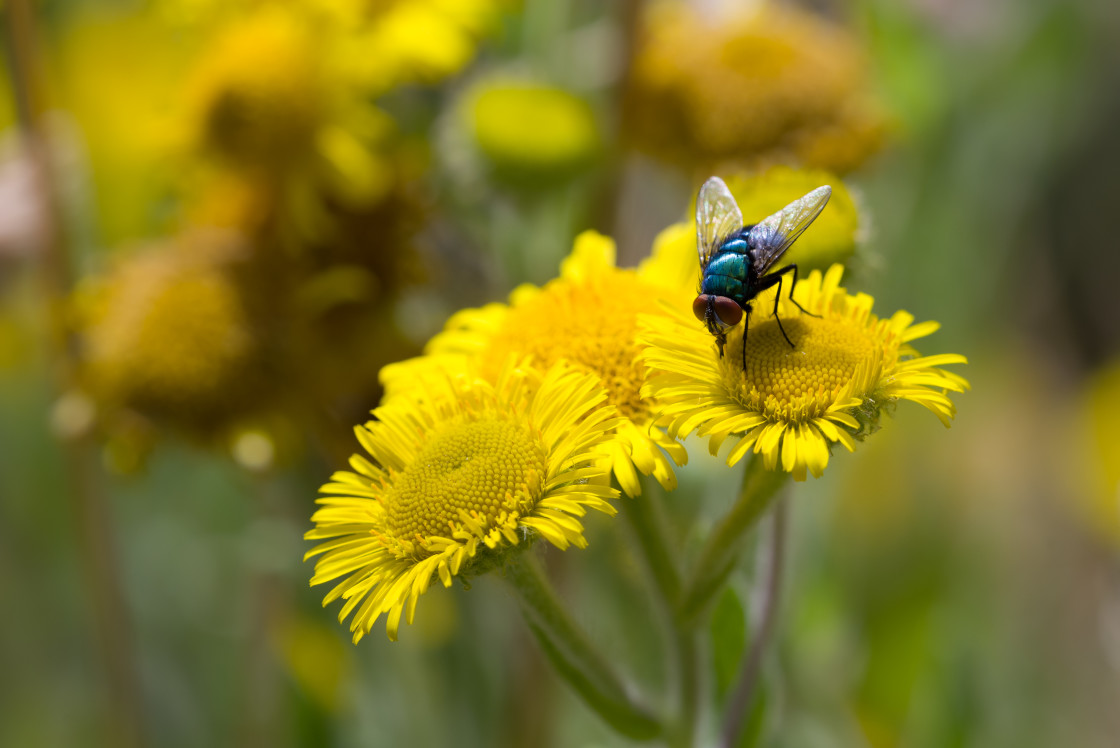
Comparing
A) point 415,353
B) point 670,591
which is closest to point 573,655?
point 670,591

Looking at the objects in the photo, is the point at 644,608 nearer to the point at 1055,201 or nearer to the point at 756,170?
the point at 756,170

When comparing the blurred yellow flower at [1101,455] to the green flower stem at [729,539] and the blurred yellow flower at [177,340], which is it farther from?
the blurred yellow flower at [177,340]

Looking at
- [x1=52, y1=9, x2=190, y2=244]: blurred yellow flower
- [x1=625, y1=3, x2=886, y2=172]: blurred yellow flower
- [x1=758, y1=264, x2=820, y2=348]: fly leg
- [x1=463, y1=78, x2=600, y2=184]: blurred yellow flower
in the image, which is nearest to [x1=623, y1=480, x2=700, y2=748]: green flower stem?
[x1=758, y1=264, x2=820, y2=348]: fly leg

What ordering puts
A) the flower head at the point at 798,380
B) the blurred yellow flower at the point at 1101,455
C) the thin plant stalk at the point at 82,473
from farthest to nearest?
1. the blurred yellow flower at the point at 1101,455
2. the thin plant stalk at the point at 82,473
3. the flower head at the point at 798,380

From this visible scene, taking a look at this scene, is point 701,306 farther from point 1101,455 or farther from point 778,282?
point 1101,455

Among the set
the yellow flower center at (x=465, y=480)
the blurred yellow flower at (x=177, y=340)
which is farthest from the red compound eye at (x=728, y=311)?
the blurred yellow flower at (x=177, y=340)

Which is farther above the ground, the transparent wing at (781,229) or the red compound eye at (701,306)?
the transparent wing at (781,229)
